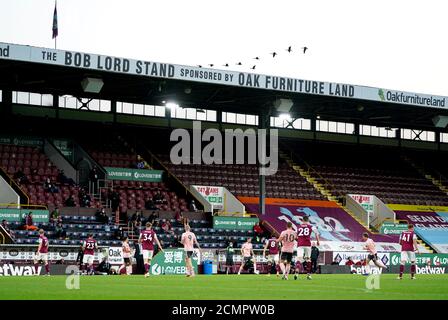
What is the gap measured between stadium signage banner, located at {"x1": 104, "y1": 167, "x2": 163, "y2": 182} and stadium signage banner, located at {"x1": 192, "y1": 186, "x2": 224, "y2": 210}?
2528 mm

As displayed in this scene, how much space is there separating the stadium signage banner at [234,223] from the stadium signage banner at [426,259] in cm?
827

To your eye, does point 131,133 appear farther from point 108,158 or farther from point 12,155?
point 12,155

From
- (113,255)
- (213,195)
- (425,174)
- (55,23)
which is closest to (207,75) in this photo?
(55,23)

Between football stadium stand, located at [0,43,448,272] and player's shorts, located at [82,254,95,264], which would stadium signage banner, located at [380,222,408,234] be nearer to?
football stadium stand, located at [0,43,448,272]

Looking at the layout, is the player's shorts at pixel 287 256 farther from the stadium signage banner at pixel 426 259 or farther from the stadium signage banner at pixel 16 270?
the stadium signage banner at pixel 426 259

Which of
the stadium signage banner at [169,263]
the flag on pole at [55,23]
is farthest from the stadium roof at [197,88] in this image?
the stadium signage banner at [169,263]

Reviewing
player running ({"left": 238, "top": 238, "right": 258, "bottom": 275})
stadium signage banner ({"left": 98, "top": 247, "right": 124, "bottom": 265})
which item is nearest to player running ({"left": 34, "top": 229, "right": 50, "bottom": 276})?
stadium signage banner ({"left": 98, "top": 247, "right": 124, "bottom": 265})

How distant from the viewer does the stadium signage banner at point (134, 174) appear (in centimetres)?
5366

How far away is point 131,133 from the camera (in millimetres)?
58188

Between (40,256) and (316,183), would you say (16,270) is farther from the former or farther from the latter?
(316,183)

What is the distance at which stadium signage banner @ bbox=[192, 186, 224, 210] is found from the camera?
54938mm

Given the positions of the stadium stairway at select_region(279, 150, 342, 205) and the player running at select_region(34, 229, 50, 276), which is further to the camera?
the stadium stairway at select_region(279, 150, 342, 205)

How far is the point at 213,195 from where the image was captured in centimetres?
5538

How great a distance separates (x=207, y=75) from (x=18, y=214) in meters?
12.9
